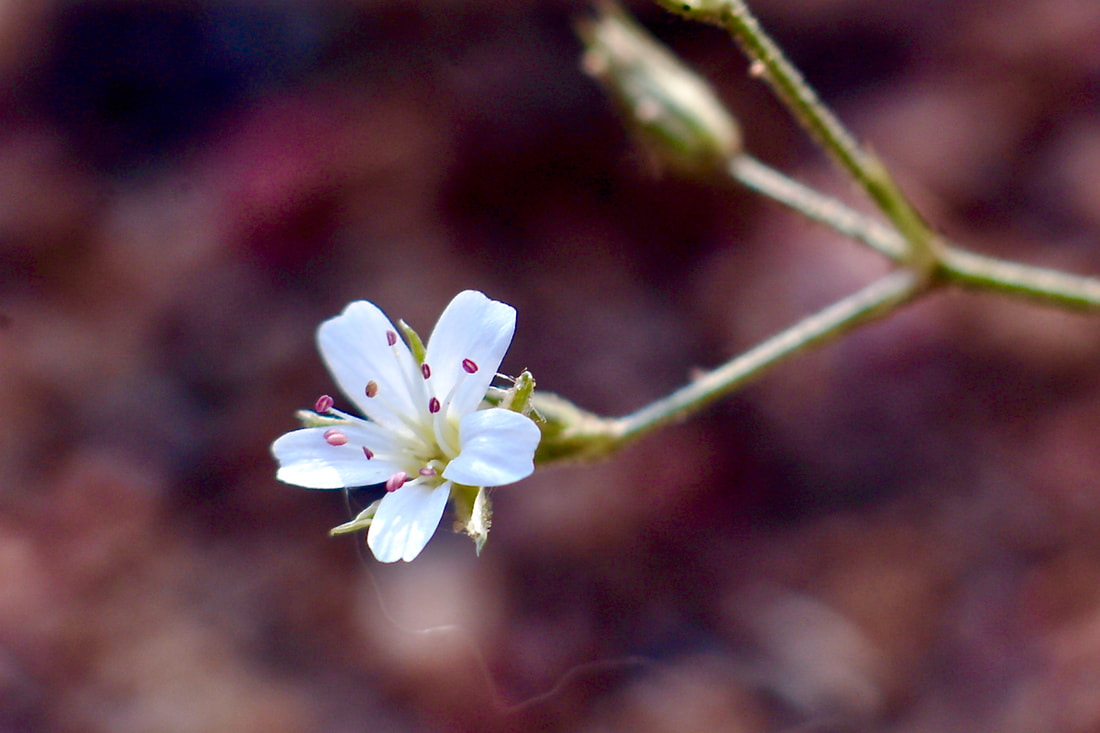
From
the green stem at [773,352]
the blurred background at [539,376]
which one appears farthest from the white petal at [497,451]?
the blurred background at [539,376]

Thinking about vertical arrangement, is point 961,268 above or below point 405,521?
above

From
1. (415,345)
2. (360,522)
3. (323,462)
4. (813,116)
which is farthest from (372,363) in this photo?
(813,116)

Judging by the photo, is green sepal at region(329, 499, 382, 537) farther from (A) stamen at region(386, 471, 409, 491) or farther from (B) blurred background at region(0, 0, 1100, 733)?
(B) blurred background at region(0, 0, 1100, 733)

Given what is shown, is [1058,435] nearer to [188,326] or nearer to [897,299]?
[897,299]

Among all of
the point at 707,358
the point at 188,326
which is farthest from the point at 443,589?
the point at 188,326

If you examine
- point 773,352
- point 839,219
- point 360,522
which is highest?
point 839,219

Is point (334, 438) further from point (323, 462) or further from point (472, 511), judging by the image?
point (472, 511)
